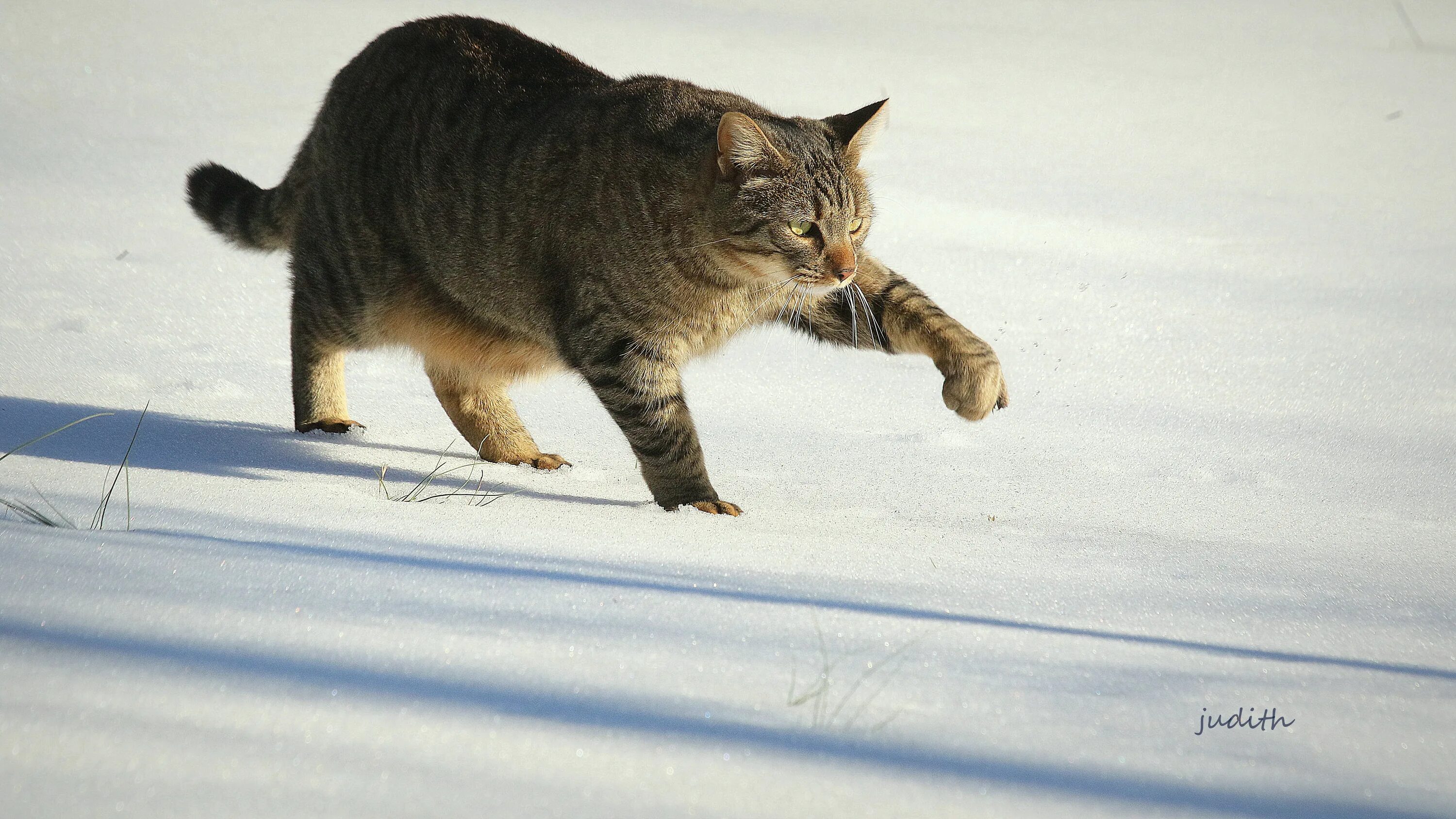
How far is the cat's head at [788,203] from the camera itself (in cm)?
235

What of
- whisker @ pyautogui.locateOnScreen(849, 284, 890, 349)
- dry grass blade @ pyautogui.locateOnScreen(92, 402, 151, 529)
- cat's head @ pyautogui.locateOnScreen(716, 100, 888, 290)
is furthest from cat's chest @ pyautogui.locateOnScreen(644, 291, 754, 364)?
dry grass blade @ pyautogui.locateOnScreen(92, 402, 151, 529)

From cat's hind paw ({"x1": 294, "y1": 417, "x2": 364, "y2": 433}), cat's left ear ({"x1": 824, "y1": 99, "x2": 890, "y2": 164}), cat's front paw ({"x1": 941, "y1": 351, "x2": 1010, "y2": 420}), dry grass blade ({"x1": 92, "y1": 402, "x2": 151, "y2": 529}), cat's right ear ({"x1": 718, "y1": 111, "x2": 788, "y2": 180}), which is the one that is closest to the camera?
dry grass blade ({"x1": 92, "y1": 402, "x2": 151, "y2": 529})

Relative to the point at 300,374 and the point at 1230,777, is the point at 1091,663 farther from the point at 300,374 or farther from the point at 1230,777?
the point at 300,374

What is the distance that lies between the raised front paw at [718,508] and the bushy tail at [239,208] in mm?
1575

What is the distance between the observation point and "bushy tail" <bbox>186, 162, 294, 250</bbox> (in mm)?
3207

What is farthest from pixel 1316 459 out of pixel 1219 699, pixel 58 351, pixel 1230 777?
pixel 58 351

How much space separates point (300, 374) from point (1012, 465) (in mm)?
1858

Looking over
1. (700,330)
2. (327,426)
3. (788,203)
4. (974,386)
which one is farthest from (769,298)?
(327,426)

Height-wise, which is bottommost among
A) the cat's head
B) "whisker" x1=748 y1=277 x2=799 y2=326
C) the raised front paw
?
the raised front paw

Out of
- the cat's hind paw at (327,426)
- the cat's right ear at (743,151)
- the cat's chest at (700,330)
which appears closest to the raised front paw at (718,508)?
the cat's chest at (700,330)

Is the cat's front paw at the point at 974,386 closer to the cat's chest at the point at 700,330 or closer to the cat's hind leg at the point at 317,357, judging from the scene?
the cat's chest at the point at 700,330

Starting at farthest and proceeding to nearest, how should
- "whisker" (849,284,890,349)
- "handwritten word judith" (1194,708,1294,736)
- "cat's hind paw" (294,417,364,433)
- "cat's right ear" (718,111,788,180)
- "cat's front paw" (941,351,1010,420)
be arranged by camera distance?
"cat's hind paw" (294,417,364,433)
"whisker" (849,284,890,349)
"cat's front paw" (941,351,1010,420)
"cat's right ear" (718,111,788,180)
"handwritten word judith" (1194,708,1294,736)

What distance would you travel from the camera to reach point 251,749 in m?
1.00

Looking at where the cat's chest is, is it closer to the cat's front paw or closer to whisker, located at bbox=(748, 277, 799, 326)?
whisker, located at bbox=(748, 277, 799, 326)
